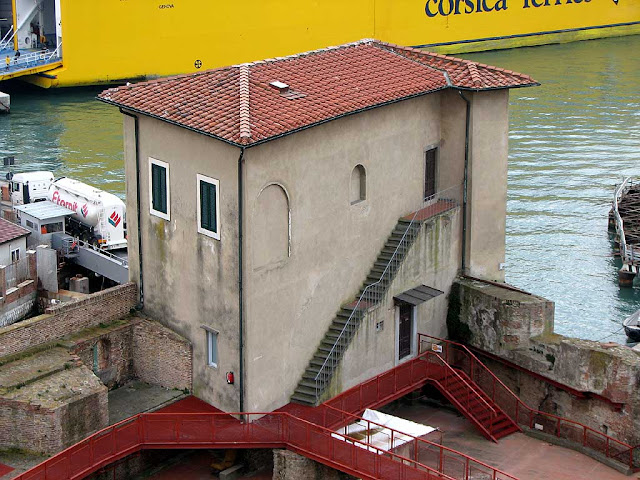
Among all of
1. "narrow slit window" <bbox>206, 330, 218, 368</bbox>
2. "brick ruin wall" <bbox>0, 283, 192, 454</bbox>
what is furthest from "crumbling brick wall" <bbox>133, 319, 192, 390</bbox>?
"narrow slit window" <bbox>206, 330, 218, 368</bbox>

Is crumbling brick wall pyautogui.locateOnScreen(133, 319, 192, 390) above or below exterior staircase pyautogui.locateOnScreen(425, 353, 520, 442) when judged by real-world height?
above

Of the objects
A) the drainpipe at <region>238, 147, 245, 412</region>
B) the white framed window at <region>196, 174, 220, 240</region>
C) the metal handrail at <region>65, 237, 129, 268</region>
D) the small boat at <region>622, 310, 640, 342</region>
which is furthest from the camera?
the small boat at <region>622, 310, 640, 342</region>

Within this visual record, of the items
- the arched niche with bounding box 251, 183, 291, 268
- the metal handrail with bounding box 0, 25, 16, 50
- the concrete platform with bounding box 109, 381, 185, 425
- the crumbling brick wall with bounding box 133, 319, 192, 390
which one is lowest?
the concrete platform with bounding box 109, 381, 185, 425

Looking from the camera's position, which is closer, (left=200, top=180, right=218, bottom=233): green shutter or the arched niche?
the arched niche

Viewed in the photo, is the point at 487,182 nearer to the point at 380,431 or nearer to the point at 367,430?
the point at 380,431

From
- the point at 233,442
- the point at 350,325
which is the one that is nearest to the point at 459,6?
the point at 350,325

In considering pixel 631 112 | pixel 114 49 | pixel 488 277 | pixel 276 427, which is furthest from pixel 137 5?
pixel 276 427

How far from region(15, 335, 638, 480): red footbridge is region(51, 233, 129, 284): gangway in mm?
8725

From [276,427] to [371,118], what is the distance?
918cm

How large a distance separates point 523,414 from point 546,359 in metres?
1.92

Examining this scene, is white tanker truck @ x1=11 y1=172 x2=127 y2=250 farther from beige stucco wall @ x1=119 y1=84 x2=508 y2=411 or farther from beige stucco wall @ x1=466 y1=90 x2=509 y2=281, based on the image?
beige stucco wall @ x1=466 y1=90 x2=509 y2=281

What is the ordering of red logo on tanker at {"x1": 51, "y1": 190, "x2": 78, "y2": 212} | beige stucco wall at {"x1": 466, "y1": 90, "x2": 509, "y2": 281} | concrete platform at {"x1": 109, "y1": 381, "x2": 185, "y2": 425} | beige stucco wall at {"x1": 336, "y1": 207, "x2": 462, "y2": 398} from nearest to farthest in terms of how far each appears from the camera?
concrete platform at {"x1": 109, "y1": 381, "x2": 185, "y2": 425} < beige stucco wall at {"x1": 336, "y1": 207, "x2": 462, "y2": 398} < beige stucco wall at {"x1": 466, "y1": 90, "x2": 509, "y2": 281} < red logo on tanker at {"x1": 51, "y1": 190, "x2": 78, "y2": 212}

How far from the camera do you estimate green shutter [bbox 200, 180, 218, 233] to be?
115 feet

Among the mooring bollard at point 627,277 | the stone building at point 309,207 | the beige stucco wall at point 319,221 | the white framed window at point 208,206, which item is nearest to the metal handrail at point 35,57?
the mooring bollard at point 627,277
